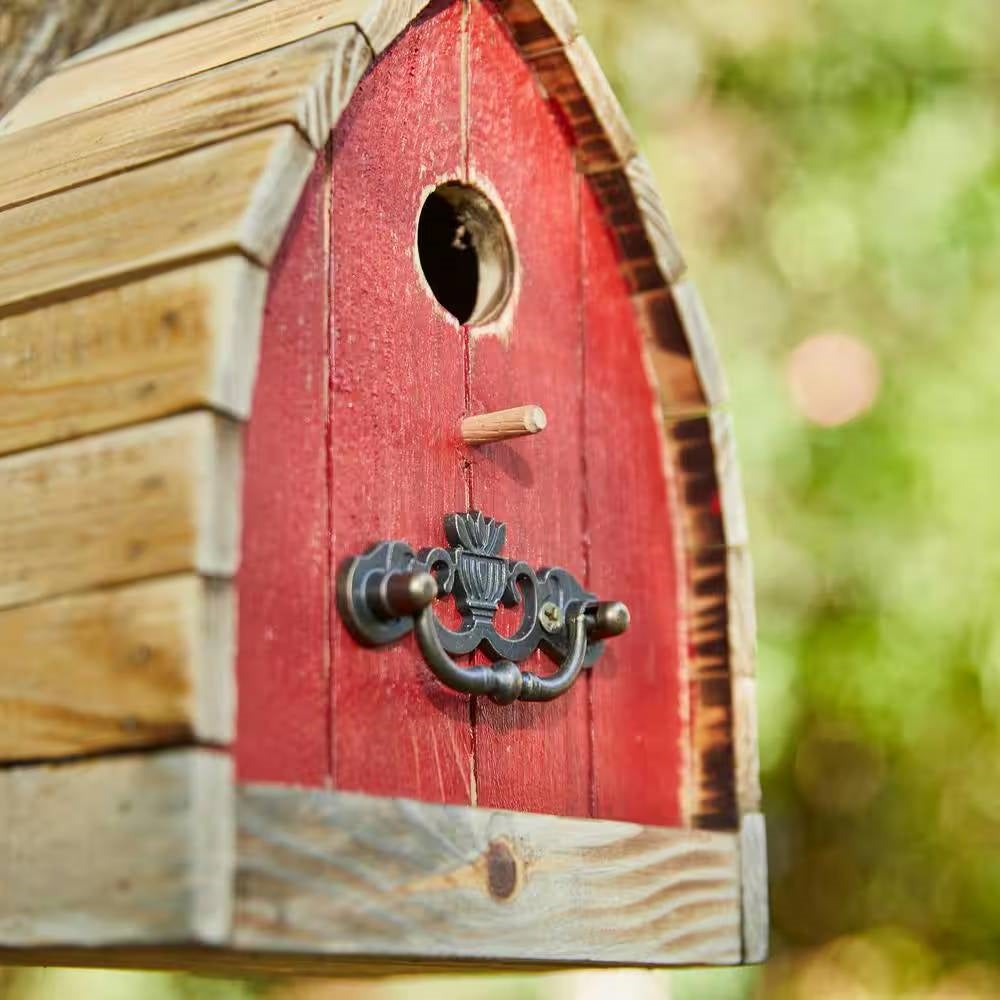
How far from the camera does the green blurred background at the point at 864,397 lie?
2.68m

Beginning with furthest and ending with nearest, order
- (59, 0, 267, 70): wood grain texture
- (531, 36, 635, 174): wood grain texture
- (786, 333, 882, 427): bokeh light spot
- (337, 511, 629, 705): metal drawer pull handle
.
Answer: (786, 333, 882, 427): bokeh light spot → (531, 36, 635, 174): wood grain texture → (59, 0, 267, 70): wood grain texture → (337, 511, 629, 705): metal drawer pull handle

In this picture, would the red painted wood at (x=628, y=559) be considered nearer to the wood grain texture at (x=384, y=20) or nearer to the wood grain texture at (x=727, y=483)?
the wood grain texture at (x=727, y=483)

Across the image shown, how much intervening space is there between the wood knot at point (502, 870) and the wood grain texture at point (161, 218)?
48 centimetres

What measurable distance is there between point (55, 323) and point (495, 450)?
41 cm

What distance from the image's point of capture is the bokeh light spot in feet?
9.15

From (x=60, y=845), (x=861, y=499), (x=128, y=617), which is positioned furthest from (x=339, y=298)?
(x=861, y=499)

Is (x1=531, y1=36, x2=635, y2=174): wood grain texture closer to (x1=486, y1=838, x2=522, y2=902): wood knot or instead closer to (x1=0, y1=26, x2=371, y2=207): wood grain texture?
(x1=0, y1=26, x2=371, y2=207): wood grain texture

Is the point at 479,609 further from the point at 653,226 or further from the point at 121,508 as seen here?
the point at 653,226

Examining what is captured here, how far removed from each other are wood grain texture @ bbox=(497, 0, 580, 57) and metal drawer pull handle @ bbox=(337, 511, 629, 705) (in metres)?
0.47

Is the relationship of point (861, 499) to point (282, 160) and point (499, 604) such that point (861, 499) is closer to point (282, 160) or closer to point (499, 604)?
point (499, 604)

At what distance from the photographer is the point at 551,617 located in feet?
4.66

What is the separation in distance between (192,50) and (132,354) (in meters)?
0.38

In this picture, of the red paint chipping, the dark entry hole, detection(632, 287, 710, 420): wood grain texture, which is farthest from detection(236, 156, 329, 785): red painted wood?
detection(632, 287, 710, 420): wood grain texture

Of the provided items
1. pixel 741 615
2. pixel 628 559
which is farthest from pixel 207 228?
pixel 741 615
